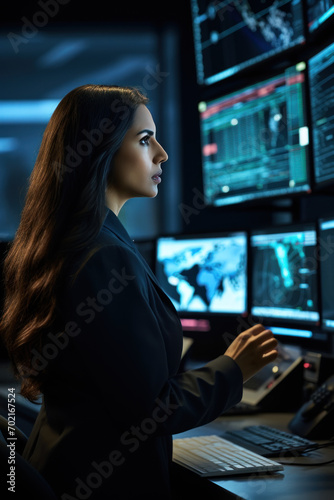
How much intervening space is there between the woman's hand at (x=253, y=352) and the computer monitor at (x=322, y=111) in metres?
0.85

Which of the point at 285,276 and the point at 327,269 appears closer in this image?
the point at 327,269

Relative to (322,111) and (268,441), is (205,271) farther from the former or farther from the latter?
(268,441)

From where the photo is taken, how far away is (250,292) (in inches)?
88.1

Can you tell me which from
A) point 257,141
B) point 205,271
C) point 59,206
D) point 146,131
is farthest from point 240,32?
point 59,206

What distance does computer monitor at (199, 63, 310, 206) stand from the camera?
205 centimetres

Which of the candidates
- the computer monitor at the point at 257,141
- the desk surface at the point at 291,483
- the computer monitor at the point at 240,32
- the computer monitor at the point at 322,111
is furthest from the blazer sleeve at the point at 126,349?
the computer monitor at the point at 240,32

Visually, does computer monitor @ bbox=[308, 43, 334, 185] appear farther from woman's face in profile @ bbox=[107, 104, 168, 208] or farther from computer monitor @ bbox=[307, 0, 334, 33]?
woman's face in profile @ bbox=[107, 104, 168, 208]

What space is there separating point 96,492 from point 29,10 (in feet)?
9.35

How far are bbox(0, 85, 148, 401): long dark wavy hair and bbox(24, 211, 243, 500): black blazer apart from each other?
36 mm

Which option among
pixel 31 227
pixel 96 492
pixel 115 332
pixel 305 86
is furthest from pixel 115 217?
pixel 305 86

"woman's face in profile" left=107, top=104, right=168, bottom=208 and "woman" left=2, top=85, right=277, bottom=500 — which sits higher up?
"woman's face in profile" left=107, top=104, right=168, bottom=208

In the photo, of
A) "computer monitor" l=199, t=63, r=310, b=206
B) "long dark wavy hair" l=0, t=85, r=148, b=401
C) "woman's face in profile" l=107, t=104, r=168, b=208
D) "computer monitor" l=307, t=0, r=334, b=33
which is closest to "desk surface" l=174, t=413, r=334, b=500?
"long dark wavy hair" l=0, t=85, r=148, b=401

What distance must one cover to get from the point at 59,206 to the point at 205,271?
1.30 m

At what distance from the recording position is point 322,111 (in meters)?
1.89
